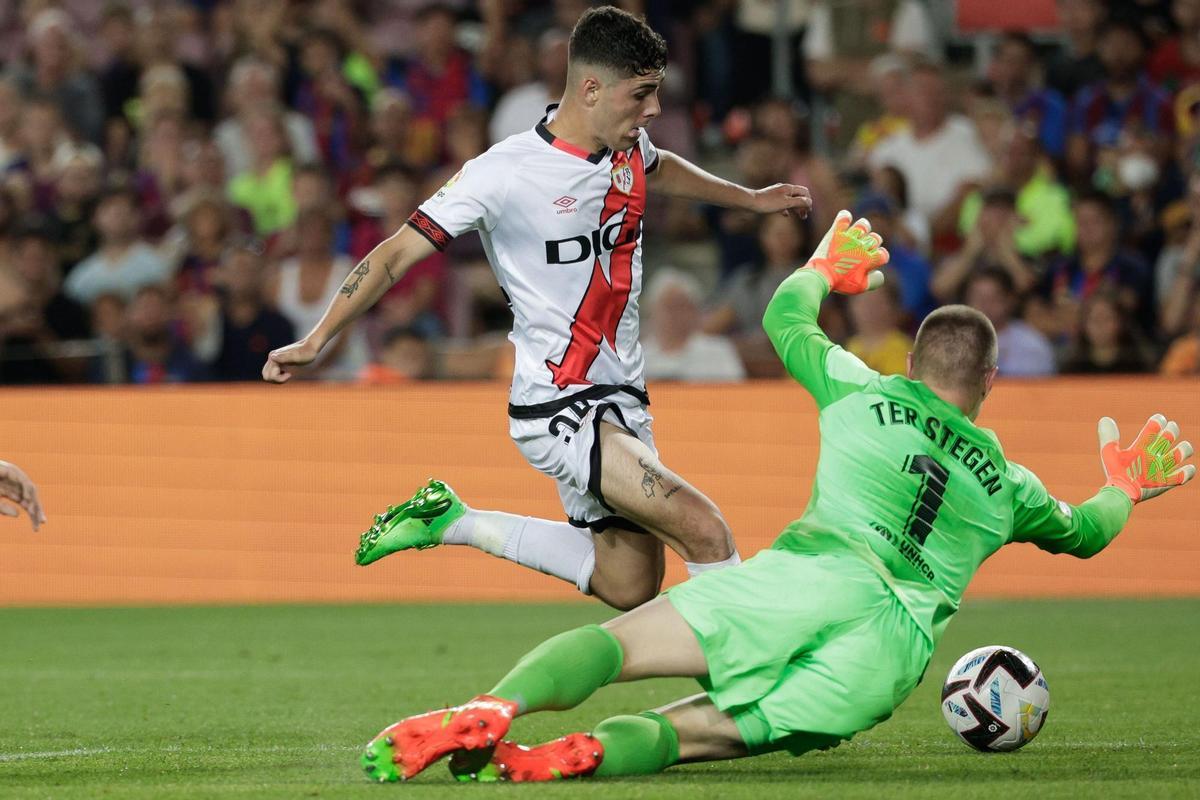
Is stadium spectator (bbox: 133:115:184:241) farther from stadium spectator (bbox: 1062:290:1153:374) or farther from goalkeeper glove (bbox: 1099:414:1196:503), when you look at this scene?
goalkeeper glove (bbox: 1099:414:1196:503)

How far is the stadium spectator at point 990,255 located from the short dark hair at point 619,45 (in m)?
7.04

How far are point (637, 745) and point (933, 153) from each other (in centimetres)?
Result: 969

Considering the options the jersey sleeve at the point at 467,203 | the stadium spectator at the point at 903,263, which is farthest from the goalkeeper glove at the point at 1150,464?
the stadium spectator at the point at 903,263

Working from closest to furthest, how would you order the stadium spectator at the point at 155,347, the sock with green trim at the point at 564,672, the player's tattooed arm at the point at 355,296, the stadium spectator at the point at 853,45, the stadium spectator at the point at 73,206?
1. the sock with green trim at the point at 564,672
2. the player's tattooed arm at the point at 355,296
3. the stadium spectator at the point at 155,347
4. the stadium spectator at the point at 73,206
5. the stadium spectator at the point at 853,45

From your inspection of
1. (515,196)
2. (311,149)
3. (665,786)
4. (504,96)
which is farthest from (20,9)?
(665,786)

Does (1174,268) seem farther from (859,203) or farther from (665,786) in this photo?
(665,786)

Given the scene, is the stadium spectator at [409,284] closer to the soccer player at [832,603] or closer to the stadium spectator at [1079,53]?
the stadium spectator at [1079,53]

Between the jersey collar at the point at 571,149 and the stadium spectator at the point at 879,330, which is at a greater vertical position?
the jersey collar at the point at 571,149

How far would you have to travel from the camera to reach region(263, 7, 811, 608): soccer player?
6211mm

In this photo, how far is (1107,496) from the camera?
5.86m

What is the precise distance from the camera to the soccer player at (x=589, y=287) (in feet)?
20.4

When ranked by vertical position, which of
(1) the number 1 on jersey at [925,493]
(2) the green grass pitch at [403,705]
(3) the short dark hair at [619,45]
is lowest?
(2) the green grass pitch at [403,705]

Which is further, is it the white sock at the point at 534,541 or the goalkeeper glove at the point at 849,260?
the white sock at the point at 534,541

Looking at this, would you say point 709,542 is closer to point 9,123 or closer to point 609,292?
point 609,292
